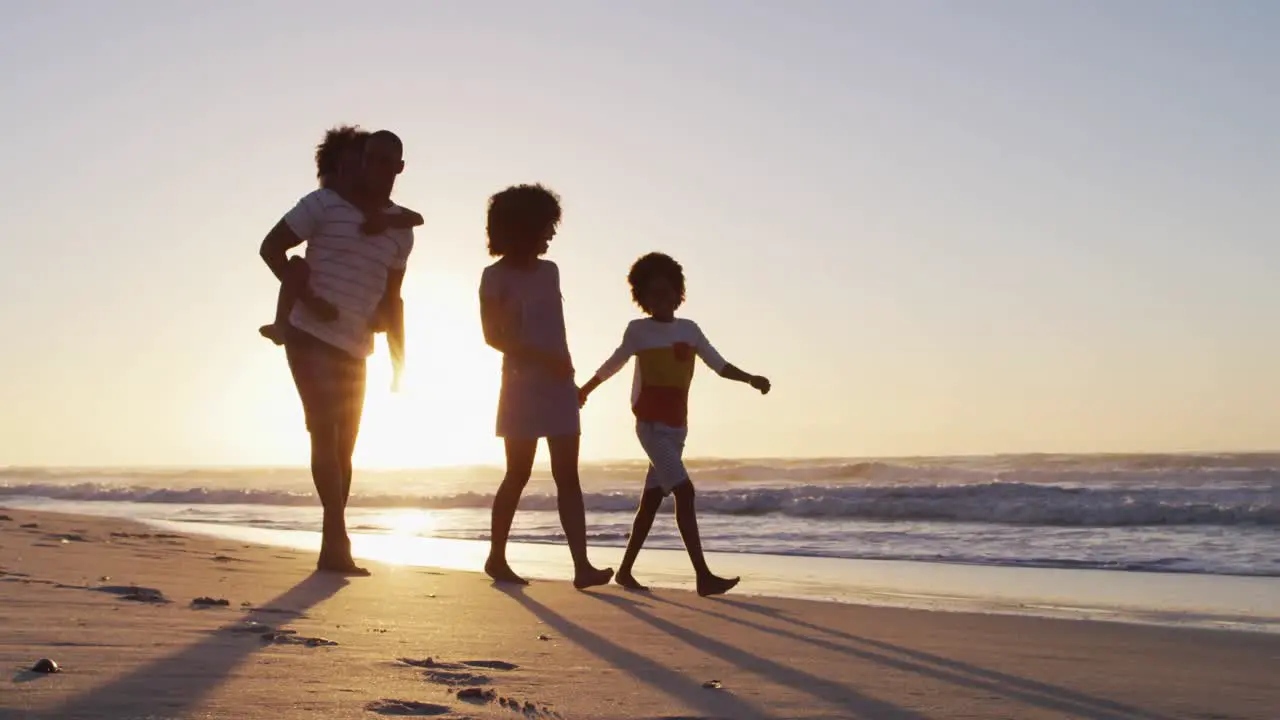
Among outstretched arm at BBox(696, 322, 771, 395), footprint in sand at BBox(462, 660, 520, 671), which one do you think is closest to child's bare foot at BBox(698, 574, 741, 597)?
outstretched arm at BBox(696, 322, 771, 395)

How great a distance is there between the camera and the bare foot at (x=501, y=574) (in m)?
5.44

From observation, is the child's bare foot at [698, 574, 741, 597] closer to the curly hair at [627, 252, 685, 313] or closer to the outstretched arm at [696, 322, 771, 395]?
the outstretched arm at [696, 322, 771, 395]

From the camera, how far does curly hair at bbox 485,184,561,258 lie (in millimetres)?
5434

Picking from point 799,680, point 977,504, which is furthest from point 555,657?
point 977,504

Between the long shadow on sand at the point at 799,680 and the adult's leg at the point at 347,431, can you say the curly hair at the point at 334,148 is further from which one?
the long shadow on sand at the point at 799,680

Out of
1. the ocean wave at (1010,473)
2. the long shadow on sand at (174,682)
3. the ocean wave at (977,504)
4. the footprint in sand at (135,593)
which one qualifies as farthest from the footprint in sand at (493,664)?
the ocean wave at (1010,473)

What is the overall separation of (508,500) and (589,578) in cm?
55

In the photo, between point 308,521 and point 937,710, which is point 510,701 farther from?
point 308,521

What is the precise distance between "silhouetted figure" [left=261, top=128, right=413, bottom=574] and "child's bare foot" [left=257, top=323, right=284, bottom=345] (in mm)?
23

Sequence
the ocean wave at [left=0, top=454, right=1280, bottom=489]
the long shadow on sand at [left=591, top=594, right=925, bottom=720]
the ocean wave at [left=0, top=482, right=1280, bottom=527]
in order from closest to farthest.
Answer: the long shadow on sand at [left=591, top=594, right=925, bottom=720], the ocean wave at [left=0, top=482, right=1280, bottom=527], the ocean wave at [left=0, top=454, right=1280, bottom=489]

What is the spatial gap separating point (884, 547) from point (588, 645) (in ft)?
21.3

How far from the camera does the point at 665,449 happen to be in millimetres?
5551

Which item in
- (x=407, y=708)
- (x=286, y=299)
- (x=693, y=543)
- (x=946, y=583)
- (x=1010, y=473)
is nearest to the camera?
(x=407, y=708)

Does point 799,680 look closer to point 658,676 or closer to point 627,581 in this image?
point 658,676
